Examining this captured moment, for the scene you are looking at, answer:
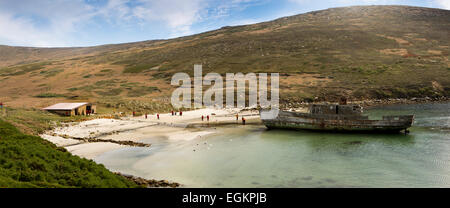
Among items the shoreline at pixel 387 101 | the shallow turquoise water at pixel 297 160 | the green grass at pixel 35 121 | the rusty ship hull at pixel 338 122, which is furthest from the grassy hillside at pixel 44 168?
the shoreline at pixel 387 101

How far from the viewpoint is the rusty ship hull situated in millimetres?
37875

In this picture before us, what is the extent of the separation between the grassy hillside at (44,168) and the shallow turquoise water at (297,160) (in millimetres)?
6754

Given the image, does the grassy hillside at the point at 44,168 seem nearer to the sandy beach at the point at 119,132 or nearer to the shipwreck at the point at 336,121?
the sandy beach at the point at 119,132

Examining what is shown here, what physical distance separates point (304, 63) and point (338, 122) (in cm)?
8491

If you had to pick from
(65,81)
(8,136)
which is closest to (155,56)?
(65,81)

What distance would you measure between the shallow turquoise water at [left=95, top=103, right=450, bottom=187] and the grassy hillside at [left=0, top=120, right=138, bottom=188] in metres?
6.75

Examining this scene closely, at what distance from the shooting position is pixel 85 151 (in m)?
29.5

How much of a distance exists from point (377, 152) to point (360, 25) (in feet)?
502

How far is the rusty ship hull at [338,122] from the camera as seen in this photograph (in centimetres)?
3788

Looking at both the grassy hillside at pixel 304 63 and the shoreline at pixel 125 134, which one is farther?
the grassy hillside at pixel 304 63

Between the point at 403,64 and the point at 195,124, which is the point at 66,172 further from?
the point at 403,64

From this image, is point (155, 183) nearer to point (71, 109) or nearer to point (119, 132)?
point (119, 132)

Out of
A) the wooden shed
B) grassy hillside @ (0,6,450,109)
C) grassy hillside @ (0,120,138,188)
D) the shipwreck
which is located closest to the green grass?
the wooden shed

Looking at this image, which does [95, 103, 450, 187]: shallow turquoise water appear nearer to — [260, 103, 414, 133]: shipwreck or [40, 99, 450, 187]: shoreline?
[260, 103, 414, 133]: shipwreck
